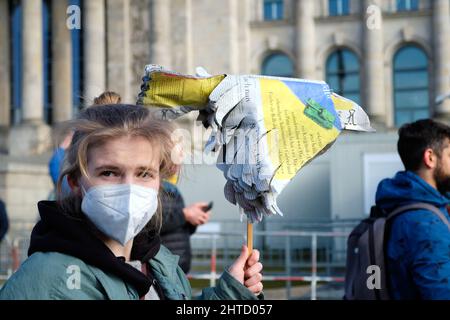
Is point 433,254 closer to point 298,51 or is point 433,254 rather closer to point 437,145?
point 437,145

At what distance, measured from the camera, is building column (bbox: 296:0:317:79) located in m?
31.8

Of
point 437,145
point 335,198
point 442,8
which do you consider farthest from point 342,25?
point 437,145

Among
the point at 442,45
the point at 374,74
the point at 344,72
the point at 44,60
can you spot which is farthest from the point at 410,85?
the point at 44,60

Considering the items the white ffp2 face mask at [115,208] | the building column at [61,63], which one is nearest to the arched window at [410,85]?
the building column at [61,63]

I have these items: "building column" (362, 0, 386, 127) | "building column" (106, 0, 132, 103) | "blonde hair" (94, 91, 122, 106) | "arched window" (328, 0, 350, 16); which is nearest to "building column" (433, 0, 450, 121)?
"building column" (362, 0, 386, 127)

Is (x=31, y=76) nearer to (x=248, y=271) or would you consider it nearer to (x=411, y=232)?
(x=411, y=232)

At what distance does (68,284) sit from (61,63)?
111 feet

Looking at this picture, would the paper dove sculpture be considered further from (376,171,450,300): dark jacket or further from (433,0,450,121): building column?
(433,0,450,121): building column

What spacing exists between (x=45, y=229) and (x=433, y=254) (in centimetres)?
196

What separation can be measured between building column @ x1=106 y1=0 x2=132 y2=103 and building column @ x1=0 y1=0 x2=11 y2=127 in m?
6.90

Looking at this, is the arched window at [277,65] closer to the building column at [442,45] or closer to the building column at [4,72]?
A: the building column at [442,45]

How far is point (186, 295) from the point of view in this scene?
8.02 ft

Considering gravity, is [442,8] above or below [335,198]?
above

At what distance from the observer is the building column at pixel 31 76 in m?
32.7
